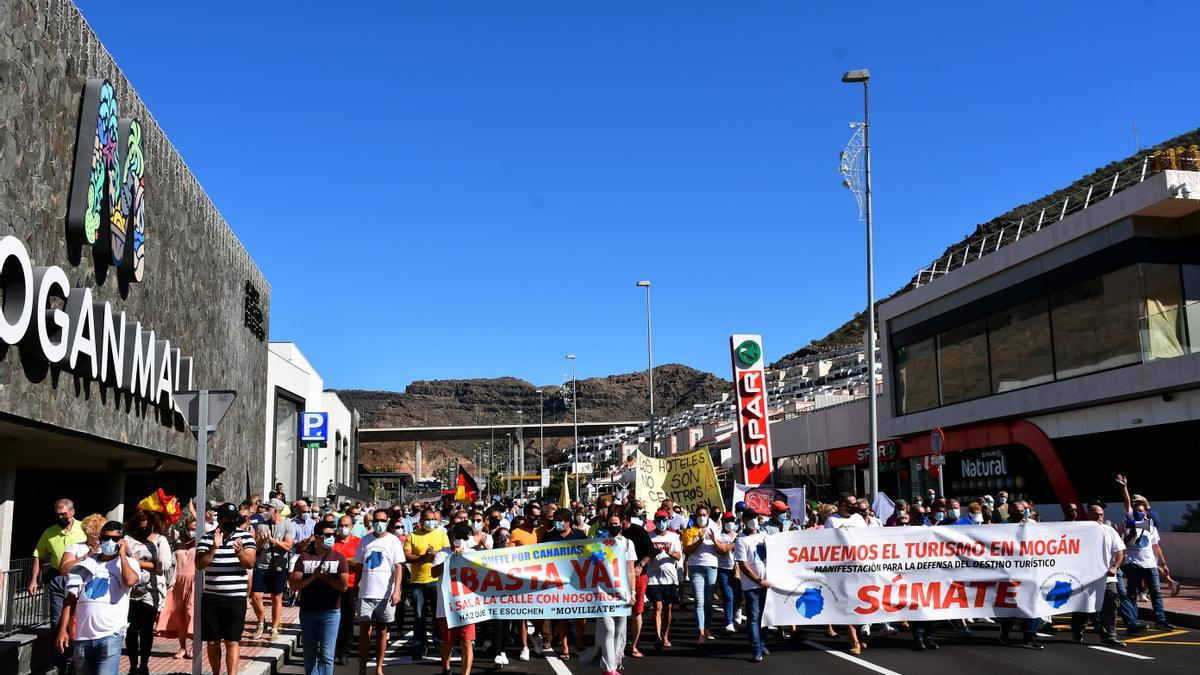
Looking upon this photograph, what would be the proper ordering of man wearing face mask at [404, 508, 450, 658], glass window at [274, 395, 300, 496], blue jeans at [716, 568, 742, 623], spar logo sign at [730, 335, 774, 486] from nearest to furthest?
1. man wearing face mask at [404, 508, 450, 658]
2. blue jeans at [716, 568, 742, 623]
3. spar logo sign at [730, 335, 774, 486]
4. glass window at [274, 395, 300, 496]

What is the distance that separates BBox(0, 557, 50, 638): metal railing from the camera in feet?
37.0

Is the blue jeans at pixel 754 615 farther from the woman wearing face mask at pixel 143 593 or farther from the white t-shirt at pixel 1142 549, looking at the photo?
the woman wearing face mask at pixel 143 593

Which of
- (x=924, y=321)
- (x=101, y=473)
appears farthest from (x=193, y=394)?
(x=924, y=321)

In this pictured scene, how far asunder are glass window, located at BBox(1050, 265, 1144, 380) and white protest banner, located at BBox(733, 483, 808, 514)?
8.60 metres

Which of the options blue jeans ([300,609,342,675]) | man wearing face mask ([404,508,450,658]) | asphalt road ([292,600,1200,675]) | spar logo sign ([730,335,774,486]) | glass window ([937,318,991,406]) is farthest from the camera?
spar logo sign ([730,335,774,486])

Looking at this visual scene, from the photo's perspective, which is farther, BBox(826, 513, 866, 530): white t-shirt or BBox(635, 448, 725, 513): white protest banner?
BBox(635, 448, 725, 513): white protest banner

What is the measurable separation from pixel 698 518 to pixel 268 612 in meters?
7.11

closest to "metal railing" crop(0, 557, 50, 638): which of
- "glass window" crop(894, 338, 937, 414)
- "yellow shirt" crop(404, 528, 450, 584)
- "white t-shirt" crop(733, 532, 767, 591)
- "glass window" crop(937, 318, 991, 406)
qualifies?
"yellow shirt" crop(404, 528, 450, 584)

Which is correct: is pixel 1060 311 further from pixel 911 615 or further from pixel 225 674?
pixel 225 674

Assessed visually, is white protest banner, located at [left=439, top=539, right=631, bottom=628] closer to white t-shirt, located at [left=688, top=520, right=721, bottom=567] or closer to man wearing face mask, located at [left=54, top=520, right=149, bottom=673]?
white t-shirt, located at [left=688, top=520, right=721, bottom=567]

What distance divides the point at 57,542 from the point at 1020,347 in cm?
2396

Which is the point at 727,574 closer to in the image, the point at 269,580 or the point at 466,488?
the point at 269,580

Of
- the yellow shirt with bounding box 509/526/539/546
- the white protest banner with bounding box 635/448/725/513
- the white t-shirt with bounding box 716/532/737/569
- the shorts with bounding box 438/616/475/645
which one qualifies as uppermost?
the white protest banner with bounding box 635/448/725/513

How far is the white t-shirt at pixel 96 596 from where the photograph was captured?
772 cm
